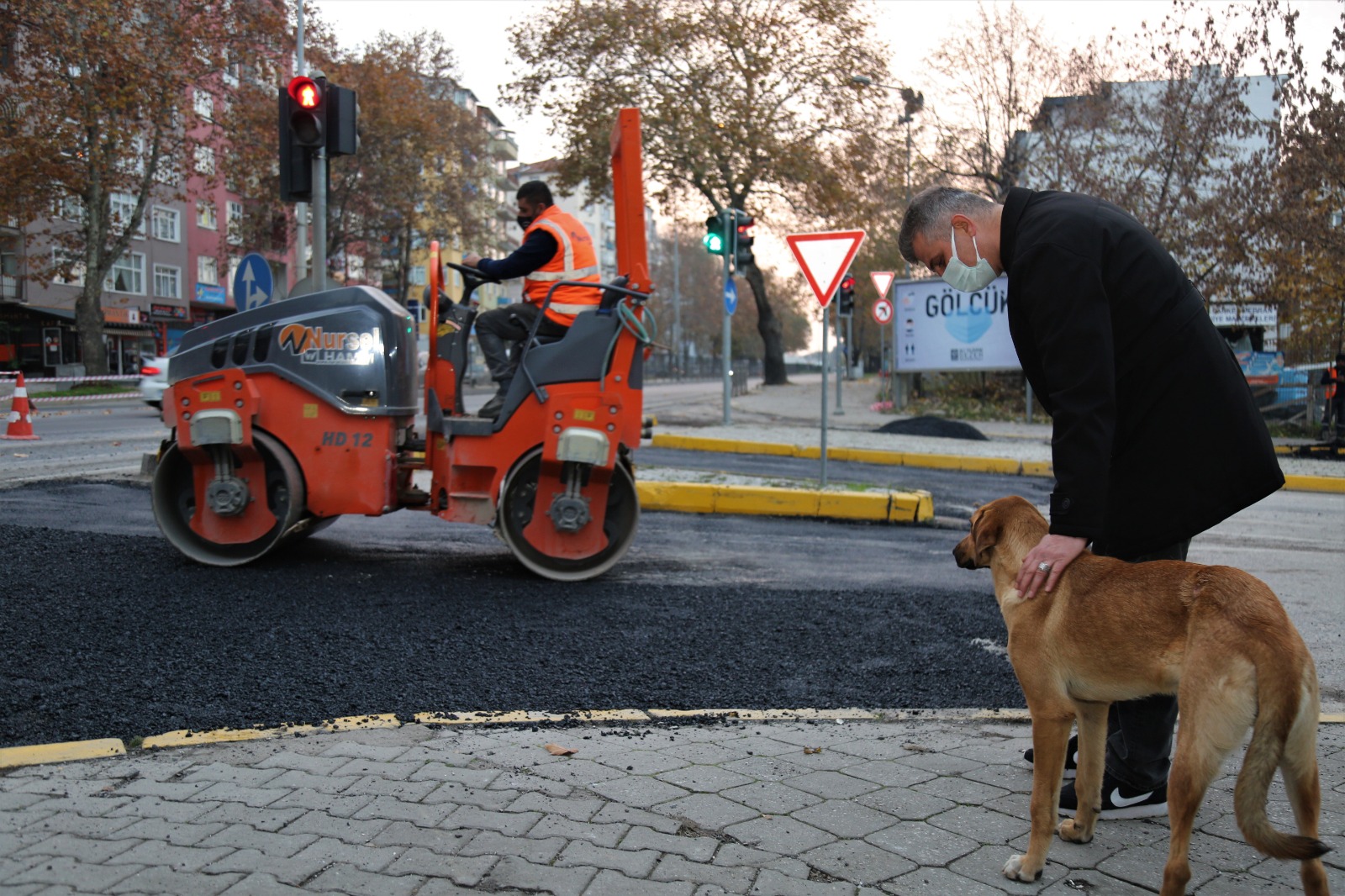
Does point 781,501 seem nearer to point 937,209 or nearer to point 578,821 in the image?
point 937,209

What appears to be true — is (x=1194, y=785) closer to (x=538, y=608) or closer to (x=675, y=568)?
(x=538, y=608)

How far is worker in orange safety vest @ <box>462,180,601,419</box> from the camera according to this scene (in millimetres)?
6488

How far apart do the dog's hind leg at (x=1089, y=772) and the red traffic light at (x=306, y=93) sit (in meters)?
7.88

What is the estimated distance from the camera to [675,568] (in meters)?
7.21

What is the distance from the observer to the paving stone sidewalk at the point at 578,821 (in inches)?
107

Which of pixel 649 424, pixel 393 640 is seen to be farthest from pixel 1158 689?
pixel 649 424

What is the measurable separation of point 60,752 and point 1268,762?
11.3 ft

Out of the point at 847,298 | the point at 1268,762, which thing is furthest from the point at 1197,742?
the point at 847,298

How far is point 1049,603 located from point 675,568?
14.5ft

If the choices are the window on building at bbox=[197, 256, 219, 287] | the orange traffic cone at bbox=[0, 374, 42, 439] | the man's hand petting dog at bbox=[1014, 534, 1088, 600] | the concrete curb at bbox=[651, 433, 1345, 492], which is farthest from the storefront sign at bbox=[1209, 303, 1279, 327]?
the window on building at bbox=[197, 256, 219, 287]

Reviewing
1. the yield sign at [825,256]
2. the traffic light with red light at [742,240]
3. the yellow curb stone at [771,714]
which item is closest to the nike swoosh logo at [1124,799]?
the yellow curb stone at [771,714]

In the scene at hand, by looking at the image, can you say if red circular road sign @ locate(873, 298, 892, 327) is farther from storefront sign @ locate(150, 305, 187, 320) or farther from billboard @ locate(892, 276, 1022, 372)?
storefront sign @ locate(150, 305, 187, 320)

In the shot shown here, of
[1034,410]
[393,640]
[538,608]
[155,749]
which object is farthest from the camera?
[1034,410]

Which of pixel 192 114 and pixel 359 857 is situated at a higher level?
pixel 192 114
